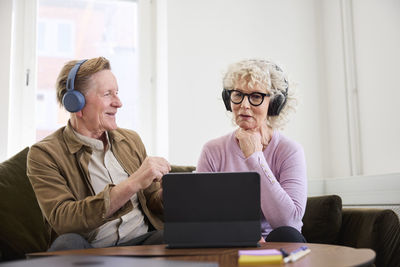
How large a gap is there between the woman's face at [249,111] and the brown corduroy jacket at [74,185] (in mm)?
434

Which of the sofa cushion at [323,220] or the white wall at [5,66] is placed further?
the white wall at [5,66]

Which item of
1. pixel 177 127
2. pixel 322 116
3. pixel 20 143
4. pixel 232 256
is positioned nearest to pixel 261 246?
pixel 232 256

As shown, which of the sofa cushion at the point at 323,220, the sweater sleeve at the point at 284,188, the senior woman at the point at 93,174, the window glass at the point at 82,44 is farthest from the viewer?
the window glass at the point at 82,44

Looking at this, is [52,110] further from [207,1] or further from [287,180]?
[287,180]

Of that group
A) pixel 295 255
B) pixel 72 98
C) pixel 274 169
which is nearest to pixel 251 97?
pixel 274 169

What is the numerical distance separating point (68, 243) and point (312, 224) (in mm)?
1169

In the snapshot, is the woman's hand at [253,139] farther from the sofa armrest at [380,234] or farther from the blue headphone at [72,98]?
the blue headphone at [72,98]

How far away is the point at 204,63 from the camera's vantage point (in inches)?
120

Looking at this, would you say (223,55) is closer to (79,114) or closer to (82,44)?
(82,44)

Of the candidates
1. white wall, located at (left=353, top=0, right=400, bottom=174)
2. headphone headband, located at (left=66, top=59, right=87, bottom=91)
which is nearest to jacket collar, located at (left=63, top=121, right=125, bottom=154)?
headphone headband, located at (left=66, top=59, right=87, bottom=91)

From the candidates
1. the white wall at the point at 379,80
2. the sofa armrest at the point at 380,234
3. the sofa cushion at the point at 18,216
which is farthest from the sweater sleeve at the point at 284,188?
the white wall at the point at 379,80

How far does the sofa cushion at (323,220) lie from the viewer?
6.64 ft

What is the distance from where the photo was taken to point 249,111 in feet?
6.08

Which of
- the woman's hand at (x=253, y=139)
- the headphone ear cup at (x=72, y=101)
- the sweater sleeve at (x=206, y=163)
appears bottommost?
the sweater sleeve at (x=206, y=163)
